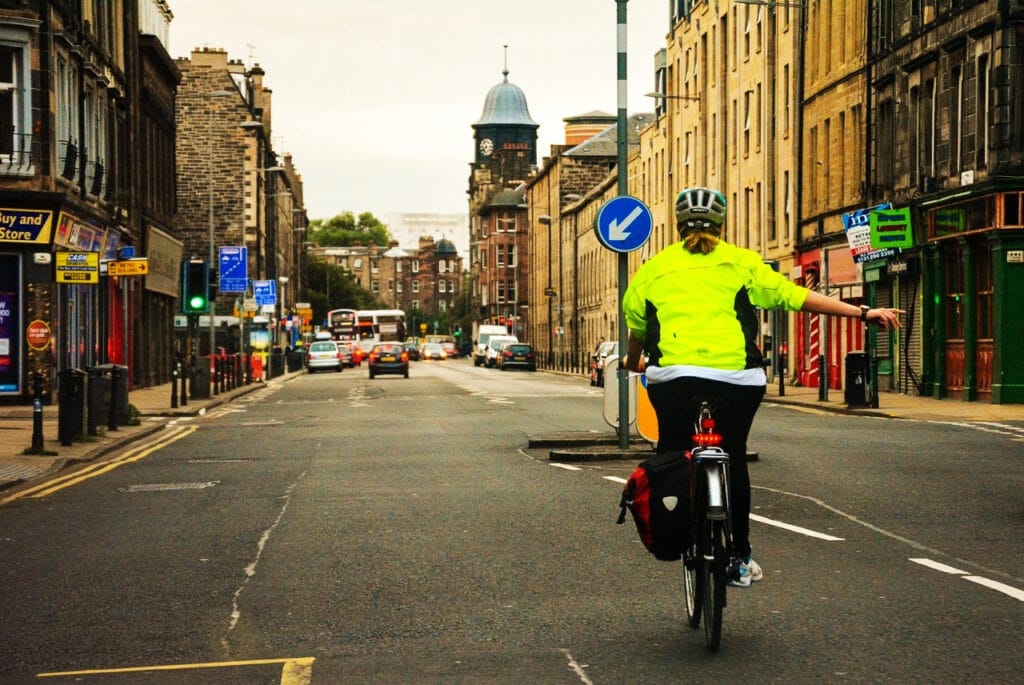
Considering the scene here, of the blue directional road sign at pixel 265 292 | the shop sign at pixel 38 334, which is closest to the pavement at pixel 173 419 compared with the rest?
the shop sign at pixel 38 334

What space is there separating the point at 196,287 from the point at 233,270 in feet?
57.0

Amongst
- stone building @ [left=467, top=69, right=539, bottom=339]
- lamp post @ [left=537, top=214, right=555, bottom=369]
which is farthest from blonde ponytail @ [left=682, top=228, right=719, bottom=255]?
stone building @ [left=467, top=69, right=539, bottom=339]

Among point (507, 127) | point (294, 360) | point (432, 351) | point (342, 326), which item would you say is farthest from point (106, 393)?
point (507, 127)

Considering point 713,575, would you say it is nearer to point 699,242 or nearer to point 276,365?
point 699,242

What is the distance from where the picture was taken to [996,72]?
32656mm

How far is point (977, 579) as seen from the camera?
29.3ft

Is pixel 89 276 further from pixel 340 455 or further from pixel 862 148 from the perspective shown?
pixel 862 148

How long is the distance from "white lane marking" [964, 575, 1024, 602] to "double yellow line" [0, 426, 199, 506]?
29.2 ft

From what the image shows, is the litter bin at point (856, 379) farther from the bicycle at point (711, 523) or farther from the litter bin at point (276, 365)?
the litter bin at point (276, 365)

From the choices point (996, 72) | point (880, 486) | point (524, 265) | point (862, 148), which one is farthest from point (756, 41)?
point (524, 265)

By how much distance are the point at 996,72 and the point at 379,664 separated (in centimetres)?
2857

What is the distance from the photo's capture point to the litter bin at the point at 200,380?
38.3 m

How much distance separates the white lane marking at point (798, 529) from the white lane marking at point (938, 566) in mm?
988

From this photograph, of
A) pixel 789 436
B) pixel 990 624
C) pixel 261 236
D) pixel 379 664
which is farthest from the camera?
pixel 261 236
